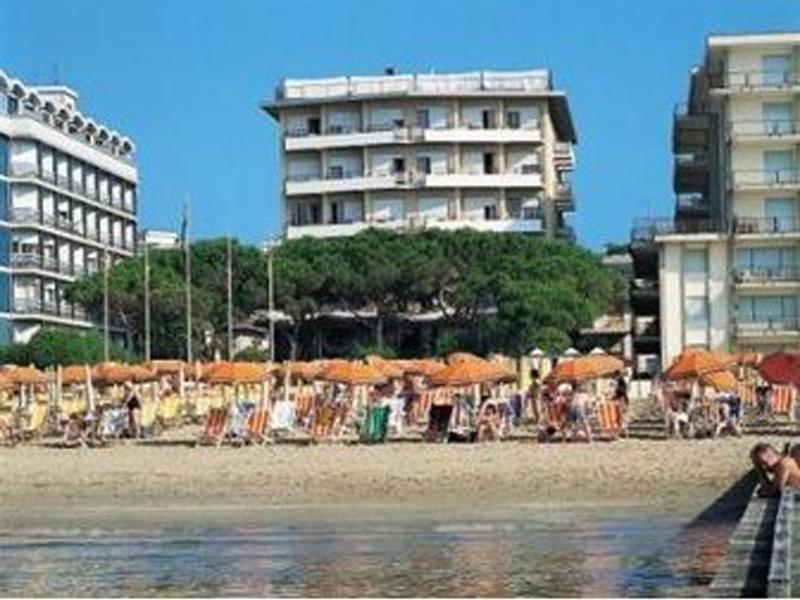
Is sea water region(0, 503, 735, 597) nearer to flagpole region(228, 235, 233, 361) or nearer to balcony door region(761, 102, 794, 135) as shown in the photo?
balcony door region(761, 102, 794, 135)

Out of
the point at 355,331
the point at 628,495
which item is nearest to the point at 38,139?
the point at 355,331

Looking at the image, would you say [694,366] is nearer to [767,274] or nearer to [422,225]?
[767,274]

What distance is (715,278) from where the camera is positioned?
7338 cm

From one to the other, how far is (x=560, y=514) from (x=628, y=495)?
3645mm

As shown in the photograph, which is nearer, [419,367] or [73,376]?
[73,376]

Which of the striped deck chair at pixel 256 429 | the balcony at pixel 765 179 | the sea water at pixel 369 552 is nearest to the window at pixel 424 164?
the balcony at pixel 765 179

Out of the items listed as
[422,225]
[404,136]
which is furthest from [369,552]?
[404,136]

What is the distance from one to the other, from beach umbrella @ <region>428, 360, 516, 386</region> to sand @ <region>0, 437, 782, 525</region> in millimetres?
2329

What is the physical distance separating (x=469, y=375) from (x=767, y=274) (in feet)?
115

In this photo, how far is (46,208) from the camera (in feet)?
308

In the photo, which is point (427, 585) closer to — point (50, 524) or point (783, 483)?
point (783, 483)

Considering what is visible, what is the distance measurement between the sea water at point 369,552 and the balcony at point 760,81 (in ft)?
153

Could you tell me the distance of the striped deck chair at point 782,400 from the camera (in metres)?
46.9

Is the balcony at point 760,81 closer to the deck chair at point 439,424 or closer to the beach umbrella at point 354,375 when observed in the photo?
the beach umbrella at point 354,375
